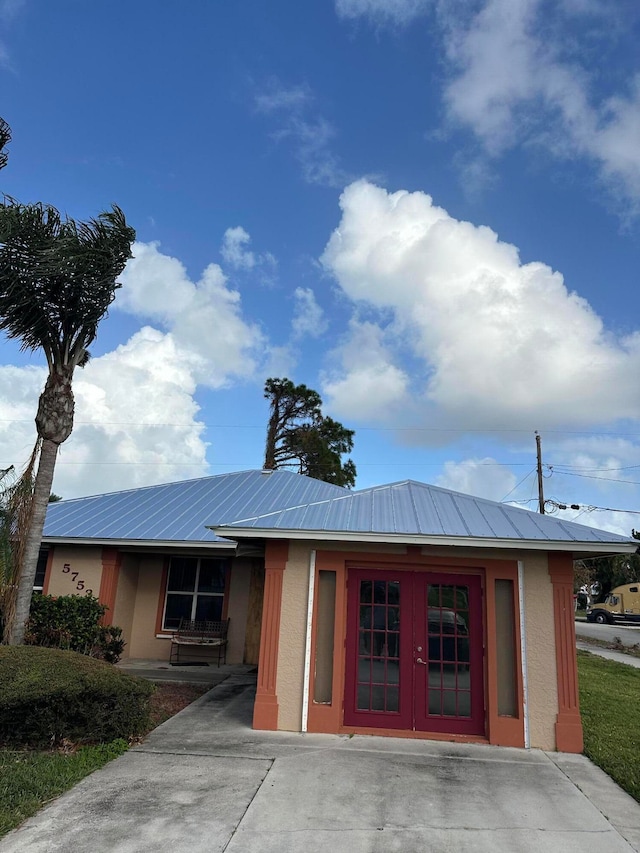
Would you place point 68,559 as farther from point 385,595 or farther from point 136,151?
point 136,151

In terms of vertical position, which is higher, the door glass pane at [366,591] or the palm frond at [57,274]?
the palm frond at [57,274]

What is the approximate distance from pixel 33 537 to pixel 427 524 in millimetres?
6204

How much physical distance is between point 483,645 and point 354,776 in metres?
2.67

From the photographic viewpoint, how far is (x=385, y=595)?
7.84m

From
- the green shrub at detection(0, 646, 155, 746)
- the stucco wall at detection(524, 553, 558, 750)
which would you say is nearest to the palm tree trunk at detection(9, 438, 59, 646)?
the green shrub at detection(0, 646, 155, 746)

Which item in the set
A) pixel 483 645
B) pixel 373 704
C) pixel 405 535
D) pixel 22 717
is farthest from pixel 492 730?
pixel 22 717

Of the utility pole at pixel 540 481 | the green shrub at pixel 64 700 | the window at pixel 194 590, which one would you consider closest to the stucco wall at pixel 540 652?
the green shrub at pixel 64 700

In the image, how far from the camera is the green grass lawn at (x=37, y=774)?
4664mm

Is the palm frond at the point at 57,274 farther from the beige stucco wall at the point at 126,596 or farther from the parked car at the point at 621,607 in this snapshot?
the parked car at the point at 621,607

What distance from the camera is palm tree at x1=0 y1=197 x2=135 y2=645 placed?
8555mm

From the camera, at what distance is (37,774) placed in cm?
541

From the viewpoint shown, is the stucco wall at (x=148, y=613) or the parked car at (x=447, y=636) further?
the stucco wall at (x=148, y=613)

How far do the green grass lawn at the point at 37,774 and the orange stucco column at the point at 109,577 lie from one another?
5.95 m

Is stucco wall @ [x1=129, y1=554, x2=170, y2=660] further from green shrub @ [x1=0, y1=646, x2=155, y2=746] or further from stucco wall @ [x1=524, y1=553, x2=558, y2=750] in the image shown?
stucco wall @ [x1=524, y1=553, x2=558, y2=750]
